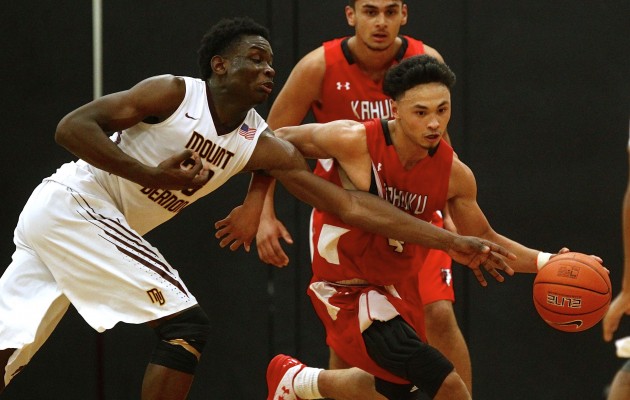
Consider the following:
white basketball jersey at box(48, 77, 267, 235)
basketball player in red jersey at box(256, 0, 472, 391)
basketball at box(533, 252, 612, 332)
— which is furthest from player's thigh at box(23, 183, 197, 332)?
basketball at box(533, 252, 612, 332)

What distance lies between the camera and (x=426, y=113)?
462cm

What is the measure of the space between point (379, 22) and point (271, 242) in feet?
4.45

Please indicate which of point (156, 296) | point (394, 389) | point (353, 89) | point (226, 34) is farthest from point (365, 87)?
point (156, 296)

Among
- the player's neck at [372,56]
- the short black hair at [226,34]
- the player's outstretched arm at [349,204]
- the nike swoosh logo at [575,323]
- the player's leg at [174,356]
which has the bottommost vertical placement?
the nike swoosh logo at [575,323]

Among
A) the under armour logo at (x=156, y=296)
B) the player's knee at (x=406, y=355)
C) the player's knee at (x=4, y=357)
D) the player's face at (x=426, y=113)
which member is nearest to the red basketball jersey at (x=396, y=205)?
the player's face at (x=426, y=113)

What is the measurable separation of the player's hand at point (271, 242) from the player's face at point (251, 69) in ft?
2.36

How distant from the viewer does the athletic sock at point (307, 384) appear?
532 cm

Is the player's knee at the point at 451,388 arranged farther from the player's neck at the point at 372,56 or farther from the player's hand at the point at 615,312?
the player's neck at the point at 372,56

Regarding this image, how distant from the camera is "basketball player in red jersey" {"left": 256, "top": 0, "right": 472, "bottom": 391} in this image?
5.46 metres

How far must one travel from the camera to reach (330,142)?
186 inches

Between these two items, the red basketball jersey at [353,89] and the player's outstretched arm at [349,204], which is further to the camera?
the red basketball jersey at [353,89]

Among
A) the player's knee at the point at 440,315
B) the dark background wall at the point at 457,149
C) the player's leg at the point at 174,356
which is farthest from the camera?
the dark background wall at the point at 457,149

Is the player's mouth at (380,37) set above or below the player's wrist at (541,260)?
above

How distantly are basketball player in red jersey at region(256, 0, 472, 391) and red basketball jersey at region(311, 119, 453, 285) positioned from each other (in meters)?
0.56
